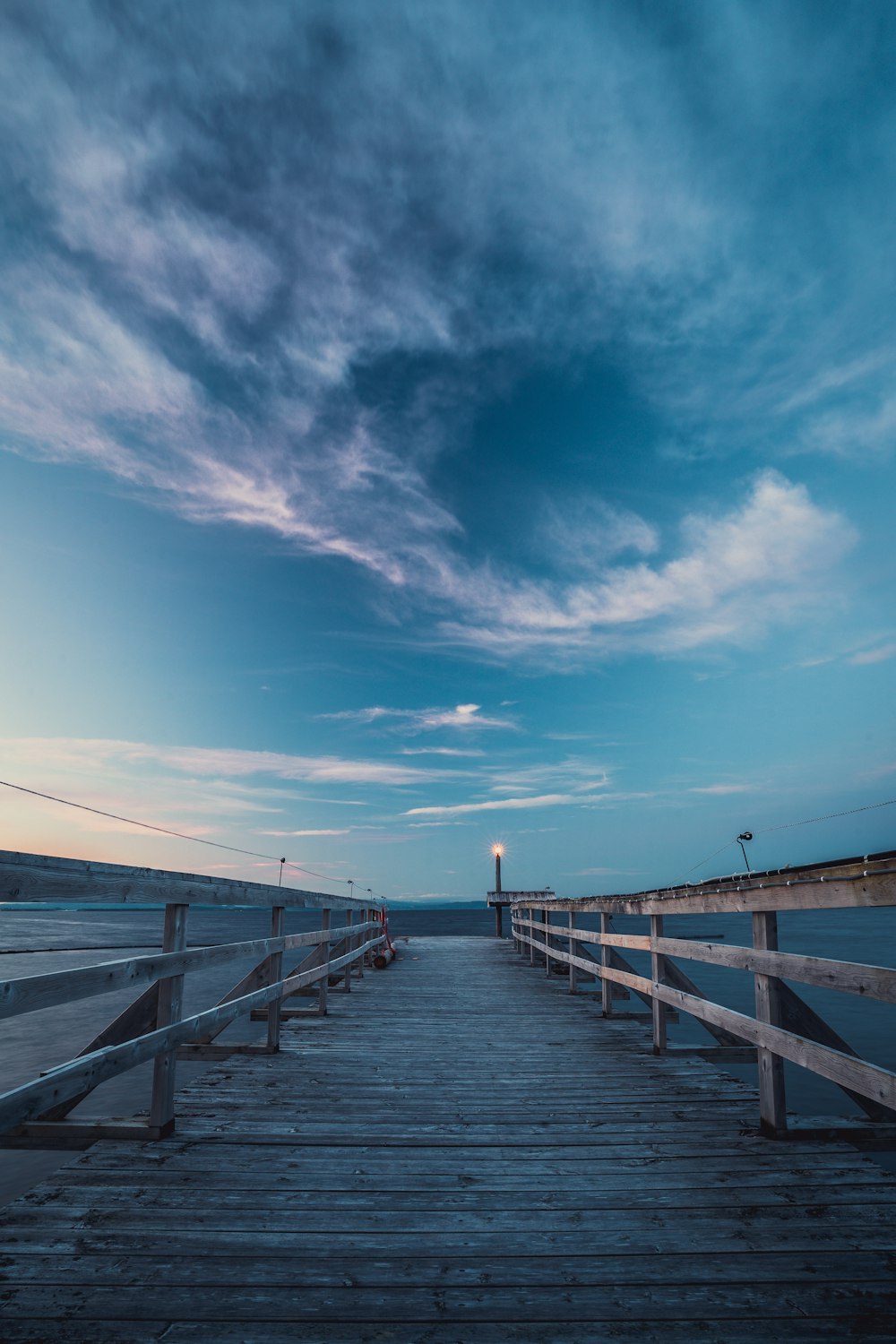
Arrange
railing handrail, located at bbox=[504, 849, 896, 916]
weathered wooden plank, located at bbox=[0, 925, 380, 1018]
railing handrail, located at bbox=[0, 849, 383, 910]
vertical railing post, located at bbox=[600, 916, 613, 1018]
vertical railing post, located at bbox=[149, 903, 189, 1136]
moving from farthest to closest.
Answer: vertical railing post, located at bbox=[600, 916, 613, 1018] < vertical railing post, located at bbox=[149, 903, 189, 1136] < railing handrail, located at bbox=[504, 849, 896, 916] < railing handrail, located at bbox=[0, 849, 383, 910] < weathered wooden plank, located at bbox=[0, 925, 380, 1018]

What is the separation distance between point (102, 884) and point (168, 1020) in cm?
123

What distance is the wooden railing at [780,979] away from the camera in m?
3.04

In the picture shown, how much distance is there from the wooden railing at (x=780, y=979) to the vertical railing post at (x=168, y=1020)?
3038 mm

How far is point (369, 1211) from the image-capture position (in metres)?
3.22

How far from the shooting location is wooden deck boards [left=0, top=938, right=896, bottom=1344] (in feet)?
8.04

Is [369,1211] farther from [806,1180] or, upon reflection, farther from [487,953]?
[487,953]

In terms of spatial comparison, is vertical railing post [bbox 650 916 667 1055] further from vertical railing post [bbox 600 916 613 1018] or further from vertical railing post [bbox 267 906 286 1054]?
vertical railing post [bbox 267 906 286 1054]

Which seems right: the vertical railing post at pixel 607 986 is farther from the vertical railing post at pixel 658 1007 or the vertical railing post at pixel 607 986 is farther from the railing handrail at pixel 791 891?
the railing handrail at pixel 791 891

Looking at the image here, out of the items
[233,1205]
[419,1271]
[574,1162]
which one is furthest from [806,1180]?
[233,1205]

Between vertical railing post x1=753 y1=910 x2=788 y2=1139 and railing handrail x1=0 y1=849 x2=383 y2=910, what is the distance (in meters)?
3.24

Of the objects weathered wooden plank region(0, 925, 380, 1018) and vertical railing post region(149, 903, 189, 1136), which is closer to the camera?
weathered wooden plank region(0, 925, 380, 1018)

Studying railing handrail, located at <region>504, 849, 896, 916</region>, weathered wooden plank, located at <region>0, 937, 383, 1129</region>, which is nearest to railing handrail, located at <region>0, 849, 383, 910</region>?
weathered wooden plank, located at <region>0, 937, 383, 1129</region>

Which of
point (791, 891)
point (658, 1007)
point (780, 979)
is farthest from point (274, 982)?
point (791, 891)

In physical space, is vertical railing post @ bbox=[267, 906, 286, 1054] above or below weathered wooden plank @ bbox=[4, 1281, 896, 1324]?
above
